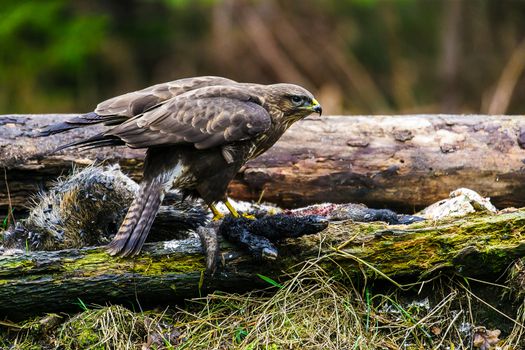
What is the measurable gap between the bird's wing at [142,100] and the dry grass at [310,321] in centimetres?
123

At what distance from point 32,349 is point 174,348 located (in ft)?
2.28

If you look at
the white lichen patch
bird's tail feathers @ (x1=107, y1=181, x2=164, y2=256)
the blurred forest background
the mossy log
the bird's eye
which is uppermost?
the bird's eye

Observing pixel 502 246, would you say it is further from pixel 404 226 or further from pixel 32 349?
pixel 32 349

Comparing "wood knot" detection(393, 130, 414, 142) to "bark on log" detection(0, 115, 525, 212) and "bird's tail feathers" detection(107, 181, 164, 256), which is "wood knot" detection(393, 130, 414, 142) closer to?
"bark on log" detection(0, 115, 525, 212)

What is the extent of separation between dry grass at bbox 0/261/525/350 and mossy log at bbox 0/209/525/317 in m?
0.07

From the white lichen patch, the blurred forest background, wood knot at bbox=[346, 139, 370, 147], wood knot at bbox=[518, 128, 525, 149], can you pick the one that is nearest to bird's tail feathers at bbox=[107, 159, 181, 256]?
wood knot at bbox=[346, 139, 370, 147]

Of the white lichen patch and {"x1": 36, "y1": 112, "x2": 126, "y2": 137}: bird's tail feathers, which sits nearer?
{"x1": 36, "y1": 112, "x2": 126, "y2": 137}: bird's tail feathers

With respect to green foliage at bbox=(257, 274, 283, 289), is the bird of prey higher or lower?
higher

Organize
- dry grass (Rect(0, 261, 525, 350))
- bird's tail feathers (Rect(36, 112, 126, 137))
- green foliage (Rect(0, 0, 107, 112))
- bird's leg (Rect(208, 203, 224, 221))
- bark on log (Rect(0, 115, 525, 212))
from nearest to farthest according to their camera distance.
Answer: dry grass (Rect(0, 261, 525, 350)) < bird's tail feathers (Rect(36, 112, 126, 137)) < bird's leg (Rect(208, 203, 224, 221)) < bark on log (Rect(0, 115, 525, 212)) < green foliage (Rect(0, 0, 107, 112))

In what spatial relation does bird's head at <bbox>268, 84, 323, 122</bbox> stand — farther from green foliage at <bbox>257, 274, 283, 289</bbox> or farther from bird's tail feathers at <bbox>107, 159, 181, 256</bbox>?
green foliage at <bbox>257, 274, 283, 289</bbox>

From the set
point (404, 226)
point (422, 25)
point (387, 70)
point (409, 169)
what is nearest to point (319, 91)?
point (387, 70)

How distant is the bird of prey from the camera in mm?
4395

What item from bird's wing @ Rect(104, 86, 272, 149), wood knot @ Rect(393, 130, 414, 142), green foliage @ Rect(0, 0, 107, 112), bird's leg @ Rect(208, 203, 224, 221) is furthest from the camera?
green foliage @ Rect(0, 0, 107, 112)

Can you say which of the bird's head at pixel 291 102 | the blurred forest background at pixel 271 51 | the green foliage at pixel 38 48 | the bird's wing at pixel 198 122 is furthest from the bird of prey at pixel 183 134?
the green foliage at pixel 38 48
